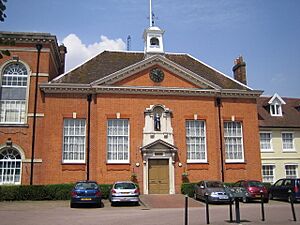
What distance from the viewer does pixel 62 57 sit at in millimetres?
31859

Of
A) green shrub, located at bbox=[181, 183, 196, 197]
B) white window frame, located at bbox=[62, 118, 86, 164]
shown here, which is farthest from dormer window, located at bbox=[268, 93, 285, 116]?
white window frame, located at bbox=[62, 118, 86, 164]

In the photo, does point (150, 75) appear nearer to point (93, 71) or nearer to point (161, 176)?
point (93, 71)

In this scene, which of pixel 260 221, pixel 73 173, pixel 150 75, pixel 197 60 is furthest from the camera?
pixel 197 60

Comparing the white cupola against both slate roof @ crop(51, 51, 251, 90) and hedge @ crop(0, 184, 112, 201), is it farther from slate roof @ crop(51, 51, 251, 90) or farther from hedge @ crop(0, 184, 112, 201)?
hedge @ crop(0, 184, 112, 201)

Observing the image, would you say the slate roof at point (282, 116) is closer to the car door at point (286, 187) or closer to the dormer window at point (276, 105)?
the dormer window at point (276, 105)

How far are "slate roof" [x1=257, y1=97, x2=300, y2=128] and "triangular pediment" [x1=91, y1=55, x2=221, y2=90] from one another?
30.4ft

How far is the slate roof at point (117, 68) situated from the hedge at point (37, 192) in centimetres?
799

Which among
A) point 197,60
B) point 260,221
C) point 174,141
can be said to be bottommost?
point 260,221

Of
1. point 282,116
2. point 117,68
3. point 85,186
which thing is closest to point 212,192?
point 85,186

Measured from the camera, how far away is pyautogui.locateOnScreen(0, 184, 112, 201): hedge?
843 inches

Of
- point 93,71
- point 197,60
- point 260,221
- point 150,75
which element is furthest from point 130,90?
point 260,221

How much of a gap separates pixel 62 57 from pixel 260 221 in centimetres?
2474

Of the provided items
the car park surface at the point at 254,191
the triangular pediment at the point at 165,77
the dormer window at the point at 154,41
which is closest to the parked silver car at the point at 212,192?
the car park surface at the point at 254,191

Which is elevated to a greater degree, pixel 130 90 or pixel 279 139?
pixel 130 90
